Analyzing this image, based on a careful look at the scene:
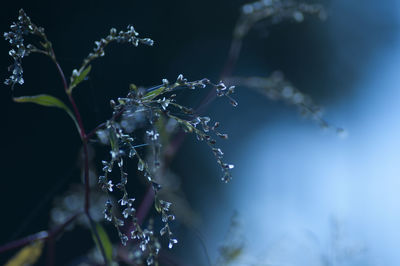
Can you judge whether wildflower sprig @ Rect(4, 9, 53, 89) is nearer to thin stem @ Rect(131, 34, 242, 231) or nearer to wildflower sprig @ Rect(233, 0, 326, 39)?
thin stem @ Rect(131, 34, 242, 231)

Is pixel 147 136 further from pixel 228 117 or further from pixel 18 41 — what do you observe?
pixel 228 117

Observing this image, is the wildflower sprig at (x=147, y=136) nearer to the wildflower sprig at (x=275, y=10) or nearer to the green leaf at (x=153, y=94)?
the green leaf at (x=153, y=94)

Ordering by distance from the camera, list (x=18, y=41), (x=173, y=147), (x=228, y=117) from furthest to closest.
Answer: (x=228, y=117)
(x=173, y=147)
(x=18, y=41)

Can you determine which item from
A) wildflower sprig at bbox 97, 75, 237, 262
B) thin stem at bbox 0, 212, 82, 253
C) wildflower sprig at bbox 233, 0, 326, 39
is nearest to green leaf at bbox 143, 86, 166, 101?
wildflower sprig at bbox 97, 75, 237, 262

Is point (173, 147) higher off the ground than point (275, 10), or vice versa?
point (275, 10)

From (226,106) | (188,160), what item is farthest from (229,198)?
(226,106)

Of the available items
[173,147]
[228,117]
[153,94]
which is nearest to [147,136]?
[153,94]

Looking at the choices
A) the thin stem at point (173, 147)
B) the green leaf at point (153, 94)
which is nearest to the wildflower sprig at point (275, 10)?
the thin stem at point (173, 147)

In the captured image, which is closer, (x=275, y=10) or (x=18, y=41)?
(x=18, y=41)

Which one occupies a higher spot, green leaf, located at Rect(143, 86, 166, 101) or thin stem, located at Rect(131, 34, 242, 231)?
green leaf, located at Rect(143, 86, 166, 101)

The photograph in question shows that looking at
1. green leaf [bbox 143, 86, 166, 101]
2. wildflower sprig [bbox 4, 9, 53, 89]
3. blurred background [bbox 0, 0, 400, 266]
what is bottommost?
blurred background [bbox 0, 0, 400, 266]

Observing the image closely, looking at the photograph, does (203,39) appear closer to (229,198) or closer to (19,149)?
(229,198)

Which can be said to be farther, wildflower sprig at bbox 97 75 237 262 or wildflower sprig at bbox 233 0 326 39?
wildflower sprig at bbox 233 0 326 39
